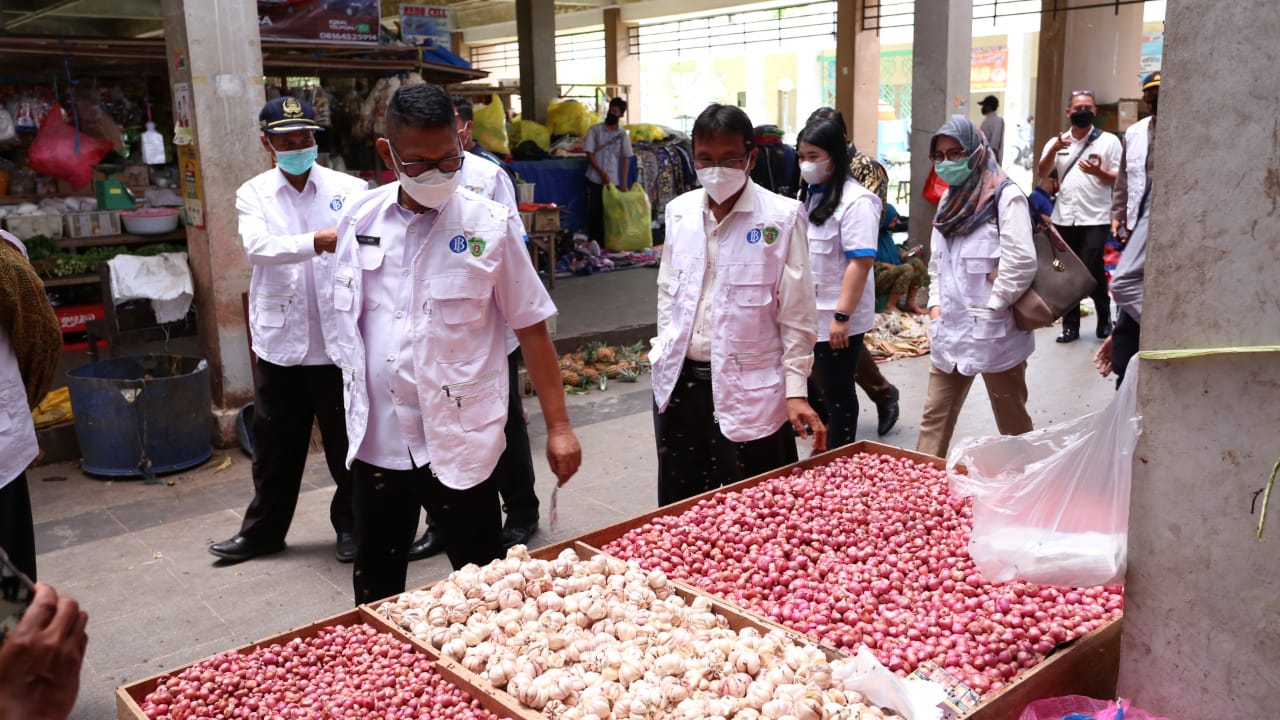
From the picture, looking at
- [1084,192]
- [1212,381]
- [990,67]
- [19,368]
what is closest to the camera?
[1212,381]

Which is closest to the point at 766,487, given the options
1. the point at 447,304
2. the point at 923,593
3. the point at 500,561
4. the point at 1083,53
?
the point at 923,593

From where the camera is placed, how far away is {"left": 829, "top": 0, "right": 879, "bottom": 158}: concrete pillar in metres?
15.3

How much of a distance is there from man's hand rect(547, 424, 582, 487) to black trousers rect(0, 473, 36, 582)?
61.7 inches

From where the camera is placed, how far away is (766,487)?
11.8 ft

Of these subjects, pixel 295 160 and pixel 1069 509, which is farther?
pixel 295 160

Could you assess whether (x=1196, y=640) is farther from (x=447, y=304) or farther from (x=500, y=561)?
(x=447, y=304)

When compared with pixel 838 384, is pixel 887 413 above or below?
below

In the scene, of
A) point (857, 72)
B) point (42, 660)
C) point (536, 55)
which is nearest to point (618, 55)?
point (536, 55)

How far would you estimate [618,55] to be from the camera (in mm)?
22422

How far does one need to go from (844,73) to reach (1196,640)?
46.9 feet

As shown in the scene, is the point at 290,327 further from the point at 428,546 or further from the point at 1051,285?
the point at 1051,285

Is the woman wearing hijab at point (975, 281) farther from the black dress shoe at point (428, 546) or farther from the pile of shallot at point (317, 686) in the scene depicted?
the pile of shallot at point (317, 686)

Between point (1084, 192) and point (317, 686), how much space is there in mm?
8204

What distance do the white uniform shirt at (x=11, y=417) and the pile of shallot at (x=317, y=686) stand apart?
1036 mm
